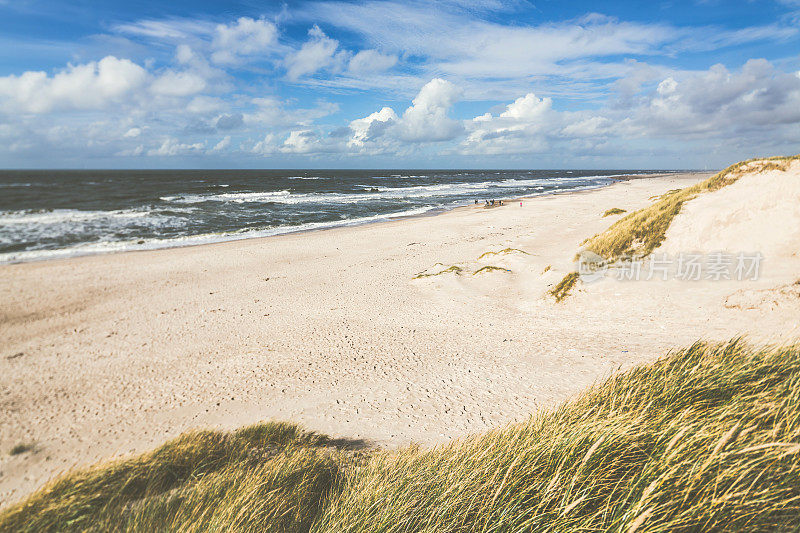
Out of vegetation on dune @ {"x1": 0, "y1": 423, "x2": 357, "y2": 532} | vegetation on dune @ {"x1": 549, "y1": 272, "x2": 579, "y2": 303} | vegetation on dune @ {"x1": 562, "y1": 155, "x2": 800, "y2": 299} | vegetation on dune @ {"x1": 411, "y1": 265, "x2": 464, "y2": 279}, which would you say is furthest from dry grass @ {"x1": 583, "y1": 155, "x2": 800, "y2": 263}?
vegetation on dune @ {"x1": 0, "y1": 423, "x2": 357, "y2": 532}

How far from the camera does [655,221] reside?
10984mm

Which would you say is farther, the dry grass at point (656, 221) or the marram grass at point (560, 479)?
the dry grass at point (656, 221)

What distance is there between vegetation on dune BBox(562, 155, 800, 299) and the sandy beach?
1.39m

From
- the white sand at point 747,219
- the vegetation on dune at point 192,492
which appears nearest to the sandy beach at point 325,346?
the white sand at point 747,219

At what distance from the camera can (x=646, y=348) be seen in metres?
7.54

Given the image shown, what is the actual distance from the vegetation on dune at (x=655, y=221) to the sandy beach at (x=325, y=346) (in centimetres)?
139

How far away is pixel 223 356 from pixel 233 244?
15.4 m

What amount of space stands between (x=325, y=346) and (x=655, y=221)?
34.6 feet

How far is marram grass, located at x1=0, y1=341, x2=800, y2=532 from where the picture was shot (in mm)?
2236

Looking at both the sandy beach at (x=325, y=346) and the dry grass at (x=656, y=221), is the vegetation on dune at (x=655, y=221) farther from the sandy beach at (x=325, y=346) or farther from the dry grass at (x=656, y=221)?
the sandy beach at (x=325, y=346)

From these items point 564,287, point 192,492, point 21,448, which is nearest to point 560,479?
point 192,492

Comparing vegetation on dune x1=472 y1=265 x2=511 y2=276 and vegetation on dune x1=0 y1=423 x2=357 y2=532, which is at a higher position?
vegetation on dune x1=472 y1=265 x2=511 y2=276

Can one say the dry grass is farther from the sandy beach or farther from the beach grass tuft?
the beach grass tuft

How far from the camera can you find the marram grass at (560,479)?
2.24 meters
